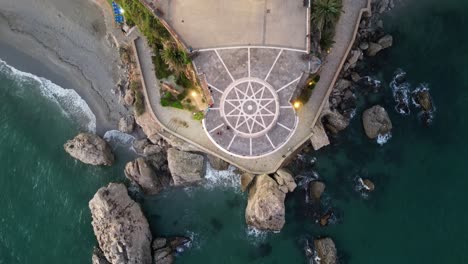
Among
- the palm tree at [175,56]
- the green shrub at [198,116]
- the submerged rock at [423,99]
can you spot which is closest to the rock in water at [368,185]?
the submerged rock at [423,99]

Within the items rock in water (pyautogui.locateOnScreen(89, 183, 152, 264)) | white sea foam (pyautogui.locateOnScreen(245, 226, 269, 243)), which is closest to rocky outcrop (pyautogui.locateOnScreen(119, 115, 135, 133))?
rock in water (pyautogui.locateOnScreen(89, 183, 152, 264))

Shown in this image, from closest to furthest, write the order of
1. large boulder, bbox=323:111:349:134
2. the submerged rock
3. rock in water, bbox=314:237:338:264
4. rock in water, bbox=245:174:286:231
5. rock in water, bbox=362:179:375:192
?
rock in water, bbox=245:174:286:231 < rock in water, bbox=314:237:338:264 < large boulder, bbox=323:111:349:134 < rock in water, bbox=362:179:375:192 < the submerged rock

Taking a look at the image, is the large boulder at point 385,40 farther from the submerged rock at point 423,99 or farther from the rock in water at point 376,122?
the rock in water at point 376,122

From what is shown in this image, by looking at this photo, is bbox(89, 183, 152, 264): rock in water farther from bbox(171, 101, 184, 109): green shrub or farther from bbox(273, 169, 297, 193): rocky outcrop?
bbox(273, 169, 297, 193): rocky outcrop

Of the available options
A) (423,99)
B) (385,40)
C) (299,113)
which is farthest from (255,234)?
(385,40)

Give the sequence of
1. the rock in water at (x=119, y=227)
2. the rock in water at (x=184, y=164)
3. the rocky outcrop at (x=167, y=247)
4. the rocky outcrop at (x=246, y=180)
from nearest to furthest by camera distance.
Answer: the rock in water at (x=119, y=227) → the rocky outcrop at (x=246, y=180) → the rock in water at (x=184, y=164) → the rocky outcrop at (x=167, y=247)

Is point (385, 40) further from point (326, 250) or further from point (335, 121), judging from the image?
point (326, 250)
